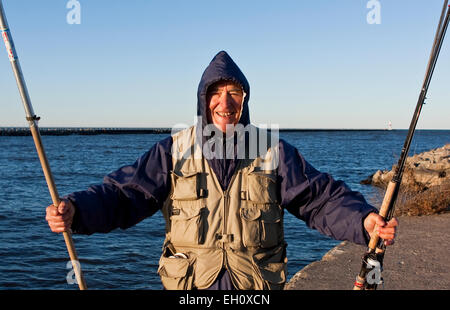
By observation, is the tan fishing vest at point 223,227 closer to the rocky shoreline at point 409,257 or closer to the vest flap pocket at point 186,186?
the vest flap pocket at point 186,186

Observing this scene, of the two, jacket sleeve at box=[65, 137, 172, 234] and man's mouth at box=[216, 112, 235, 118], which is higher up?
man's mouth at box=[216, 112, 235, 118]

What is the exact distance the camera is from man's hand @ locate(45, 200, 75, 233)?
2.96 metres

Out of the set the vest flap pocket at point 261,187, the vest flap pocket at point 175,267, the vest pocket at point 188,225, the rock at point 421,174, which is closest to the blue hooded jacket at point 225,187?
the vest flap pocket at point 261,187

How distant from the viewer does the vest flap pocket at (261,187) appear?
331cm

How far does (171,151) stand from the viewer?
344cm

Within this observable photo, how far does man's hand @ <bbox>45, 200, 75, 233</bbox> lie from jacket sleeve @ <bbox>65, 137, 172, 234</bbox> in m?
0.09

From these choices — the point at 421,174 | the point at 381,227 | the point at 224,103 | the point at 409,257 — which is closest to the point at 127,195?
the point at 224,103

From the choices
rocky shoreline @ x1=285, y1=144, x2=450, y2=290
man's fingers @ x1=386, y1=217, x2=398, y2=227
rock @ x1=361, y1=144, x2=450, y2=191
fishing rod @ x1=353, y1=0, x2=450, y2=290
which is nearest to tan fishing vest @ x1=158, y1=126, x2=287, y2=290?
fishing rod @ x1=353, y1=0, x2=450, y2=290

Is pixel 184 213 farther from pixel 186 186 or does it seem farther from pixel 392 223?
pixel 392 223

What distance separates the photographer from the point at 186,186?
3305 mm

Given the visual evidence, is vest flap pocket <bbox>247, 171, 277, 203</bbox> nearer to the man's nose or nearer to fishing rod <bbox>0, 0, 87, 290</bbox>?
the man's nose
